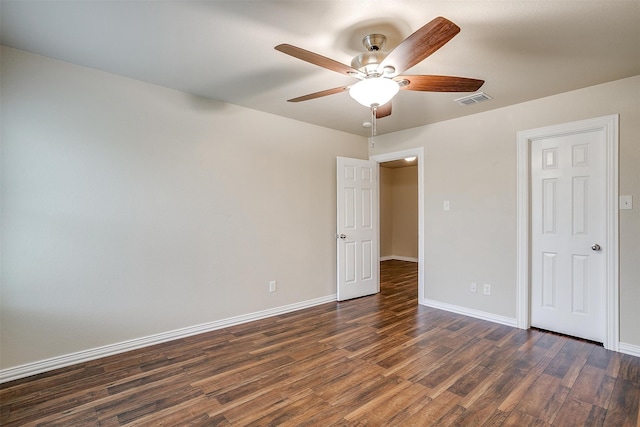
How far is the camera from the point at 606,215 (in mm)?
2928

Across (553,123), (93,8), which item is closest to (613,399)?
(553,123)

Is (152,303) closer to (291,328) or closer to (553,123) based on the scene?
(291,328)

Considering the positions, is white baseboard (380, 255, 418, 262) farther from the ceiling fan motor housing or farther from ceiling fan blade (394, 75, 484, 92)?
the ceiling fan motor housing

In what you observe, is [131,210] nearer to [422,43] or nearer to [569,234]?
[422,43]

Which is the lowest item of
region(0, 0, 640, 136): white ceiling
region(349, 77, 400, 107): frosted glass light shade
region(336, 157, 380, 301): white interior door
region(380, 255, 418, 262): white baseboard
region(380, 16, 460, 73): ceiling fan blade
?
region(380, 255, 418, 262): white baseboard

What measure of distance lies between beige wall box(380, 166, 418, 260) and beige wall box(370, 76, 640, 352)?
3.47 m

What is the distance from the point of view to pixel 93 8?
1875 mm

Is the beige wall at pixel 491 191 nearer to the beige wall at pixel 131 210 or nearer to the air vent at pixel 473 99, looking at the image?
the air vent at pixel 473 99

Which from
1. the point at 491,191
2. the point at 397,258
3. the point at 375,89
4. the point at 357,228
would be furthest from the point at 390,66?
the point at 397,258

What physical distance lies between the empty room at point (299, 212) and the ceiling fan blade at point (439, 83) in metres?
0.04

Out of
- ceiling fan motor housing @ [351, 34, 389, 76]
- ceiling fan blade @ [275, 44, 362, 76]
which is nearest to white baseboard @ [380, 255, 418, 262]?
ceiling fan motor housing @ [351, 34, 389, 76]

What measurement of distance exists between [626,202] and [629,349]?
52.0 inches

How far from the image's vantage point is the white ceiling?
186 cm

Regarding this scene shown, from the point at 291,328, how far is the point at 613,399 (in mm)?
2669
